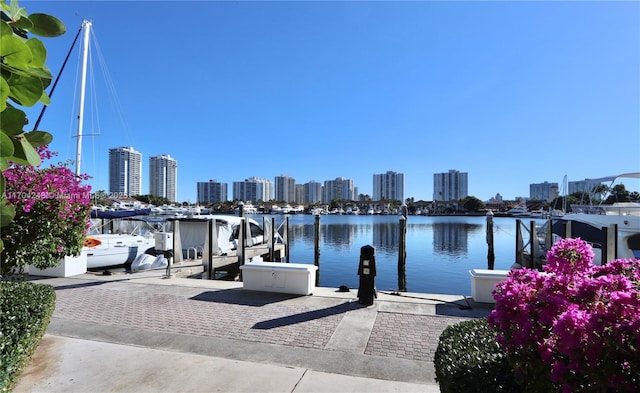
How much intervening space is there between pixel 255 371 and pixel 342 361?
117 cm

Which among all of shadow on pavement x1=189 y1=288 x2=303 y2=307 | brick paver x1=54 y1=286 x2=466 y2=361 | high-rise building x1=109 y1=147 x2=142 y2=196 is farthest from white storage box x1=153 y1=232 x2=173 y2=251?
high-rise building x1=109 y1=147 x2=142 y2=196

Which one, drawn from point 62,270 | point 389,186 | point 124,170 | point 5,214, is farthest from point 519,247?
point 389,186

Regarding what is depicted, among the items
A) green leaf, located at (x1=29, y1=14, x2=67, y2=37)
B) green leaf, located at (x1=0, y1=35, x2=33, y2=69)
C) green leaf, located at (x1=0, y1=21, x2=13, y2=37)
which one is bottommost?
green leaf, located at (x1=0, y1=35, x2=33, y2=69)

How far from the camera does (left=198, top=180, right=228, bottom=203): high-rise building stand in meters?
146

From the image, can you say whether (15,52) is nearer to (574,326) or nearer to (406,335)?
(574,326)

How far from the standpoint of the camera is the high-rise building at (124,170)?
4268cm

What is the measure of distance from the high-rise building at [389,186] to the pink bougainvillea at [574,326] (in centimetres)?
18315

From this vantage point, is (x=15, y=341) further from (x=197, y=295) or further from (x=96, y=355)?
(x=197, y=295)

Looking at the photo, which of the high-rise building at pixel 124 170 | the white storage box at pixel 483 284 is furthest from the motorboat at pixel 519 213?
the white storage box at pixel 483 284

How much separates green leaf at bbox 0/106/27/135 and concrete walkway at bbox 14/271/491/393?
359 cm

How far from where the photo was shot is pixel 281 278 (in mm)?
8516

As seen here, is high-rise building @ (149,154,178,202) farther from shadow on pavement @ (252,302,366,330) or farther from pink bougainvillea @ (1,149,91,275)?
pink bougainvillea @ (1,149,91,275)

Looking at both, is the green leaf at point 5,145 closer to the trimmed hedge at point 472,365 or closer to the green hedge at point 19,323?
the green hedge at point 19,323

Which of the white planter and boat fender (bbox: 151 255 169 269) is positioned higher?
the white planter
